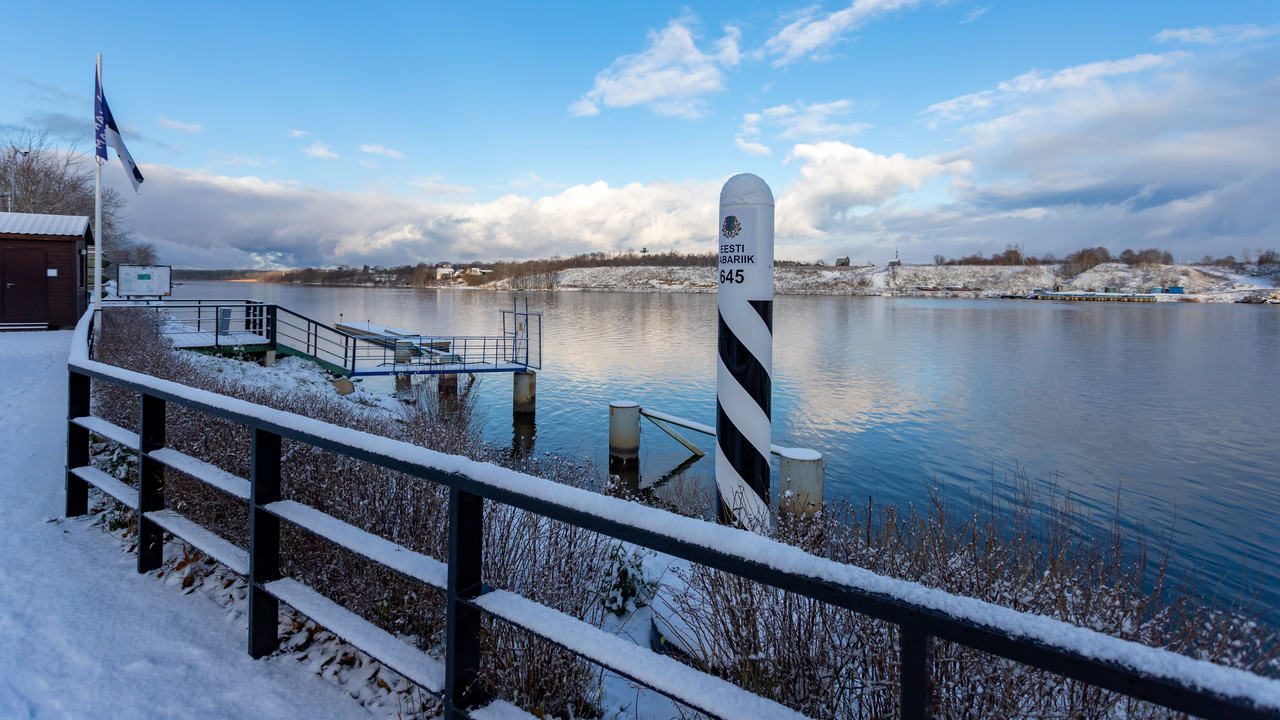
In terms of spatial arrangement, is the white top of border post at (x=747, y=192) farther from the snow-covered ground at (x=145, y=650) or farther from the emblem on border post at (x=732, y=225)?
the snow-covered ground at (x=145, y=650)

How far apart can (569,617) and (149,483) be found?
134 inches

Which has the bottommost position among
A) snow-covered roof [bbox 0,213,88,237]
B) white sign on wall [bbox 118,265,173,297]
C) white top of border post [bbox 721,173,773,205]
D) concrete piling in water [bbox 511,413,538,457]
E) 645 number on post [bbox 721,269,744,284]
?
concrete piling in water [bbox 511,413,538,457]

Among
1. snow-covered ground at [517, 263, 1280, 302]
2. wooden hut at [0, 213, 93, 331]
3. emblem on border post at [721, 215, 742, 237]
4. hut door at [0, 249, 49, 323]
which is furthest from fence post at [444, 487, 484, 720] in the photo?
snow-covered ground at [517, 263, 1280, 302]

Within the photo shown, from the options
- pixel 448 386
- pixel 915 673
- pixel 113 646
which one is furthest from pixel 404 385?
pixel 915 673

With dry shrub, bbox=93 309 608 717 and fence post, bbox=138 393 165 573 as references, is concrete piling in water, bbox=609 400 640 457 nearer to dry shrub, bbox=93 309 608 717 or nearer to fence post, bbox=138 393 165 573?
dry shrub, bbox=93 309 608 717

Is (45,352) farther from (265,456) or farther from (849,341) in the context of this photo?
(849,341)

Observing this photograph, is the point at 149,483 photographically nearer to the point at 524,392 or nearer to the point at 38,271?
the point at 524,392

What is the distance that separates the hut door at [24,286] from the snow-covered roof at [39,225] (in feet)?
2.27

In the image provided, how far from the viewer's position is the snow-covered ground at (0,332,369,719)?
113 inches

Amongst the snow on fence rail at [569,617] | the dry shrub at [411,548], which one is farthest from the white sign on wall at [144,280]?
the snow on fence rail at [569,617]

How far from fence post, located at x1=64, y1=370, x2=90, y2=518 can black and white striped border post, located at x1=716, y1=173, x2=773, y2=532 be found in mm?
4840

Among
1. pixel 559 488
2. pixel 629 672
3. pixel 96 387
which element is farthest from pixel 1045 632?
pixel 96 387

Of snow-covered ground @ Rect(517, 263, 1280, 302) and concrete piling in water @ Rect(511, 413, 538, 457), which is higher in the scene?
snow-covered ground @ Rect(517, 263, 1280, 302)

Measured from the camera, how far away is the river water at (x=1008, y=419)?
12352 mm
